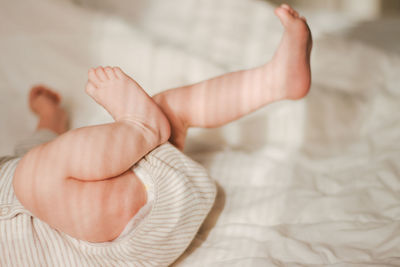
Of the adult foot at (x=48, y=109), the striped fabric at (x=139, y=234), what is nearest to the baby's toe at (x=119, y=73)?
the striped fabric at (x=139, y=234)

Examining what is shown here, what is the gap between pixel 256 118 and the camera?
0.89 m

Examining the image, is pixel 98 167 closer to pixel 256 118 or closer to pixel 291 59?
pixel 291 59

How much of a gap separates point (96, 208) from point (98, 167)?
59 millimetres

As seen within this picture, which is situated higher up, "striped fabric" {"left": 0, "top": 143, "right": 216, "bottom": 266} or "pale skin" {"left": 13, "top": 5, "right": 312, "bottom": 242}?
"pale skin" {"left": 13, "top": 5, "right": 312, "bottom": 242}

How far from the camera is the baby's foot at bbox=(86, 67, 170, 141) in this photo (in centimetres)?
54

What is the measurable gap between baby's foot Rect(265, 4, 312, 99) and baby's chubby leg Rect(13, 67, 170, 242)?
0.18 metres

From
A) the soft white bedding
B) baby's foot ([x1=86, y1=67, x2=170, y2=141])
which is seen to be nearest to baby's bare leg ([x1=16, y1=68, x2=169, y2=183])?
baby's foot ([x1=86, y1=67, x2=170, y2=141])

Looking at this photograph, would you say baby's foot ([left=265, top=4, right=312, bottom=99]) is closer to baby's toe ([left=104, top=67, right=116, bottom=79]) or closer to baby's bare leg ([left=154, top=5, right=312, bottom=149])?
baby's bare leg ([left=154, top=5, right=312, bottom=149])

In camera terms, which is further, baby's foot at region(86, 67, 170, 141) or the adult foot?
the adult foot

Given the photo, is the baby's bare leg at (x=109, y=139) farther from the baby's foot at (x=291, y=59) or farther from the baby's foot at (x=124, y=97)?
the baby's foot at (x=291, y=59)

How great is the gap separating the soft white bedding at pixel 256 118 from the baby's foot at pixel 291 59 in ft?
0.66

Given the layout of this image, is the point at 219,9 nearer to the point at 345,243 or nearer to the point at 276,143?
the point at 276,143

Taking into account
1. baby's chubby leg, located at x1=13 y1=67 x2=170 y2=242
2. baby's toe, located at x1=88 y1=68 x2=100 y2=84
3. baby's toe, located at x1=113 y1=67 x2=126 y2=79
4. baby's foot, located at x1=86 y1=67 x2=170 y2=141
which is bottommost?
baby's chubby leg, located at x1=13 y1=67 x2=170 y2=242

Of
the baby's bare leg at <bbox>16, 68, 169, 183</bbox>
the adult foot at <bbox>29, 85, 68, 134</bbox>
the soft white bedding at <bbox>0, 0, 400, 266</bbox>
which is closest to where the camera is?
the baby's bare leg at <bbox>16, 68, 169, 183</bbox>
